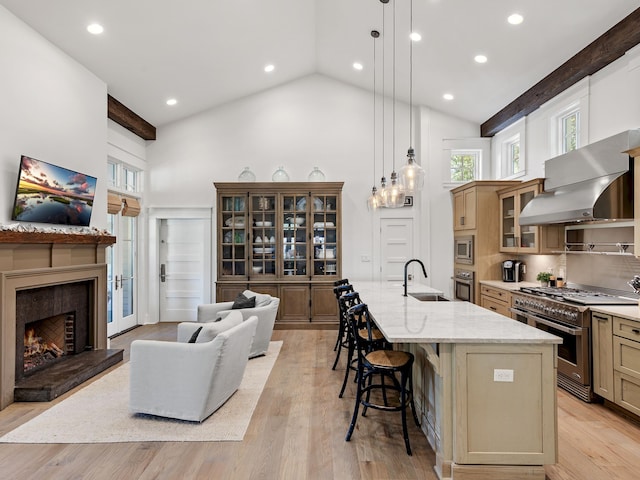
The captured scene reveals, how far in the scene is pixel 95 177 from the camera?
188 inches

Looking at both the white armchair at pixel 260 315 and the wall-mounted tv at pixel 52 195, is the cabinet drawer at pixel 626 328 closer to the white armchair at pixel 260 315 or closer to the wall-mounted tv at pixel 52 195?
the white armchair at pixel 260 315

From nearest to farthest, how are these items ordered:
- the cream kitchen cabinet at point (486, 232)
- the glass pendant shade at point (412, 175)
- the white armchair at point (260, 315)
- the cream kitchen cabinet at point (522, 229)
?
the glass pendant shade at point (412, 175) → the white armchair at point (260, 315) → the cream kitchen cabinet at point (522, 229) → the cream kitchen cabinet at point (486, 232)

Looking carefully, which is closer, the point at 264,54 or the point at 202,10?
the point at 202,10

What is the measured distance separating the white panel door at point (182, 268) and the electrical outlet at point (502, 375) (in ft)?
18.2

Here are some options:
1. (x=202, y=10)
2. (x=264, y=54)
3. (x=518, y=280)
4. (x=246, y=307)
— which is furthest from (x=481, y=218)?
(x=202, y=10)

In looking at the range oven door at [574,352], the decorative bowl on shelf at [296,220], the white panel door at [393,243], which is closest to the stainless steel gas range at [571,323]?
the range oven door at [574,352]

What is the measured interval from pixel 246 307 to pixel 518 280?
372 cm

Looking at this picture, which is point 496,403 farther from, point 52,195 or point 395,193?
point 52,195

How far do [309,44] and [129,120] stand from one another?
2.91 meters

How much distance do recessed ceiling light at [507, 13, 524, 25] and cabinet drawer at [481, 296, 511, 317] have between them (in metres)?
3.13

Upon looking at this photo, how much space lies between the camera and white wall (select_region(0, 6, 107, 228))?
3542mm

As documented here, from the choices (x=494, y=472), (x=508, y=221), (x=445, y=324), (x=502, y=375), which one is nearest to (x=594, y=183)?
(x=508, y=221)

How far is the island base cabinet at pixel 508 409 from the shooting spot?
2260 mm

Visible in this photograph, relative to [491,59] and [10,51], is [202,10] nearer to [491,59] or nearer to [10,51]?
[10,51]
